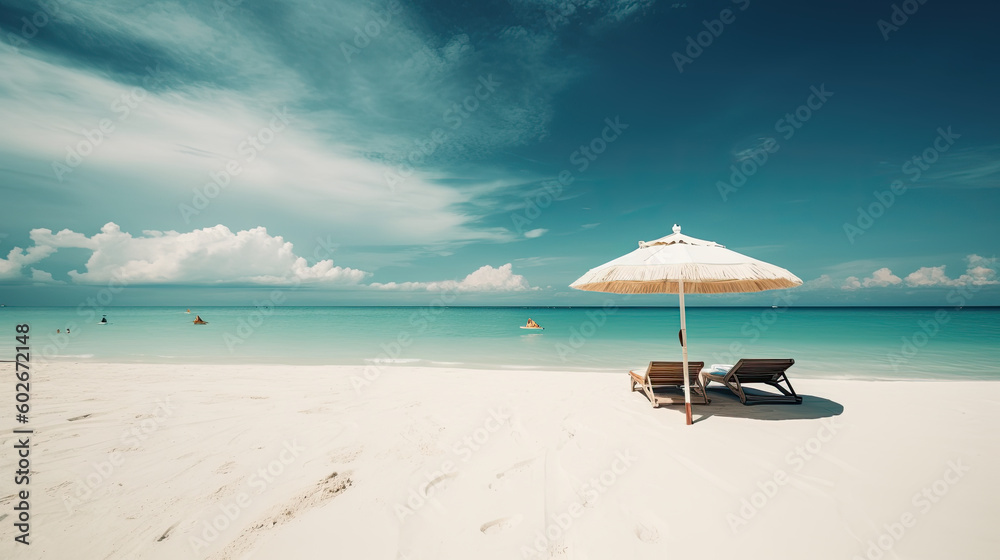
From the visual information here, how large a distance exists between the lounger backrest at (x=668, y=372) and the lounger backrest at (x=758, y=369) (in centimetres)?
56

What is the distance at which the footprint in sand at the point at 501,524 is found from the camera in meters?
2.98

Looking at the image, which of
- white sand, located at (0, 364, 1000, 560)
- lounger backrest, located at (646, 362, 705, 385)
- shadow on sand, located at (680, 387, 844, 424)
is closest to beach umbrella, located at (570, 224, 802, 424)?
lounger backrest, located at (646, 362, 705, 385)

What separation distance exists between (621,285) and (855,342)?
22843 mm

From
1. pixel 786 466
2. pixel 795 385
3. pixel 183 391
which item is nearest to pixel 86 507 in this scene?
pixel 183 391

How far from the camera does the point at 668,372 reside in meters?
6.37

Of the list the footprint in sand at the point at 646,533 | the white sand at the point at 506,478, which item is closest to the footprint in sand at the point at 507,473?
the white sand at the point at 506,478

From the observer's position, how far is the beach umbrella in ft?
15.6

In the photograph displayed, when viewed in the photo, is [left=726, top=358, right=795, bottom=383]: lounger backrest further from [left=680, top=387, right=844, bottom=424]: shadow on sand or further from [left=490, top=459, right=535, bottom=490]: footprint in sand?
[left=490, top=459, right=535, bottom=490]: footprint in sand

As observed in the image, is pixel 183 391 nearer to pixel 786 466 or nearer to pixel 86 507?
pixel 86 507

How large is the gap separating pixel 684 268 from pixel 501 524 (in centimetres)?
375

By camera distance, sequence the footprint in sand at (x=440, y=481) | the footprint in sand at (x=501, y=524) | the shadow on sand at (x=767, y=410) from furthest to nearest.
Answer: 1. the shadow on sand at (x=767, y=410)
2. the footprint in sand at (x=440, y=481)
3. the footprint in sand at (x=501, y=524)

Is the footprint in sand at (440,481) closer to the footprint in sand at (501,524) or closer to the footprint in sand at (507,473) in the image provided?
the footprint in sand at (507,473)

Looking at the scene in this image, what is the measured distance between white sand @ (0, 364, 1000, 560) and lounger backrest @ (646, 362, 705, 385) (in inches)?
22.6

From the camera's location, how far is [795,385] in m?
8.30
